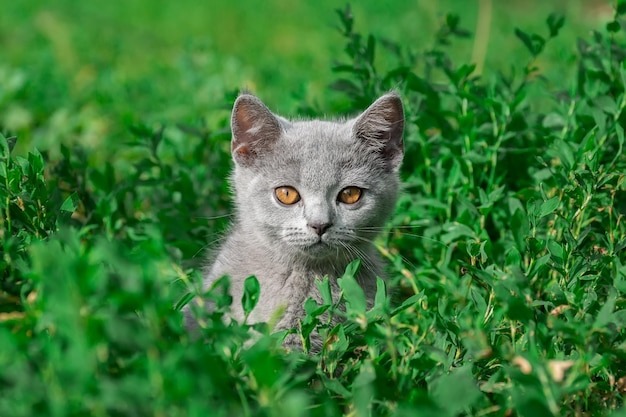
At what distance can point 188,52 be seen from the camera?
579 centimetres

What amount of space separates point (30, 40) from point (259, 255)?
17.1ft

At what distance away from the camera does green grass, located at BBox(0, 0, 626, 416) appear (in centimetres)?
150

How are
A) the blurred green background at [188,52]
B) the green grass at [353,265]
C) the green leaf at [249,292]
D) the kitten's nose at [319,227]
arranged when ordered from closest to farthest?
the green grass at [353,265] → the green leaf at [249,292] → the kitten's nose at [319,227] → the blurred green background at [188,52]

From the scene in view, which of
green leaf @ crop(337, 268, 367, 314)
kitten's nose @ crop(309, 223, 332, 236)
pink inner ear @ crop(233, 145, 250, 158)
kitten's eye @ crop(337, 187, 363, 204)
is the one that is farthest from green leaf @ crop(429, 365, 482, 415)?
pink inner ear @ crop(233, 145, 250, 158)

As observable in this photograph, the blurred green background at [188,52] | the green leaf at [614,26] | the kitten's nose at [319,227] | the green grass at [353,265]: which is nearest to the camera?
the green grass at [353,265]

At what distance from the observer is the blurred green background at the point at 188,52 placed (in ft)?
16.1

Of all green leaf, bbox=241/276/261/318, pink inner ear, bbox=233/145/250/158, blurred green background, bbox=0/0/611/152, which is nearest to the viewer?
green leaf, bbox=241/276/261/318

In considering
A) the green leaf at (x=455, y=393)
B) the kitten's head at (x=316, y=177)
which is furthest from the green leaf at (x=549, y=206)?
the green leaf at (x=455, y=393)

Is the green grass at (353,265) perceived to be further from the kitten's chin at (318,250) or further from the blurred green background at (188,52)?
the kitten's chin at (318,250)

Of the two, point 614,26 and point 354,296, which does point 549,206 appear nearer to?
point 354,296

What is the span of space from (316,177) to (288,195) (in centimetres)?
13

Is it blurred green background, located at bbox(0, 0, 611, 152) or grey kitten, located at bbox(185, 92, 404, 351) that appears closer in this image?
grey kitten, located at bbox(185, 92, 404, 351)

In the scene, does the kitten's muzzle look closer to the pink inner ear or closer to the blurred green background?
the pink inner ear

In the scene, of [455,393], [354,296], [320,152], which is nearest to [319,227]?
[320,152]
